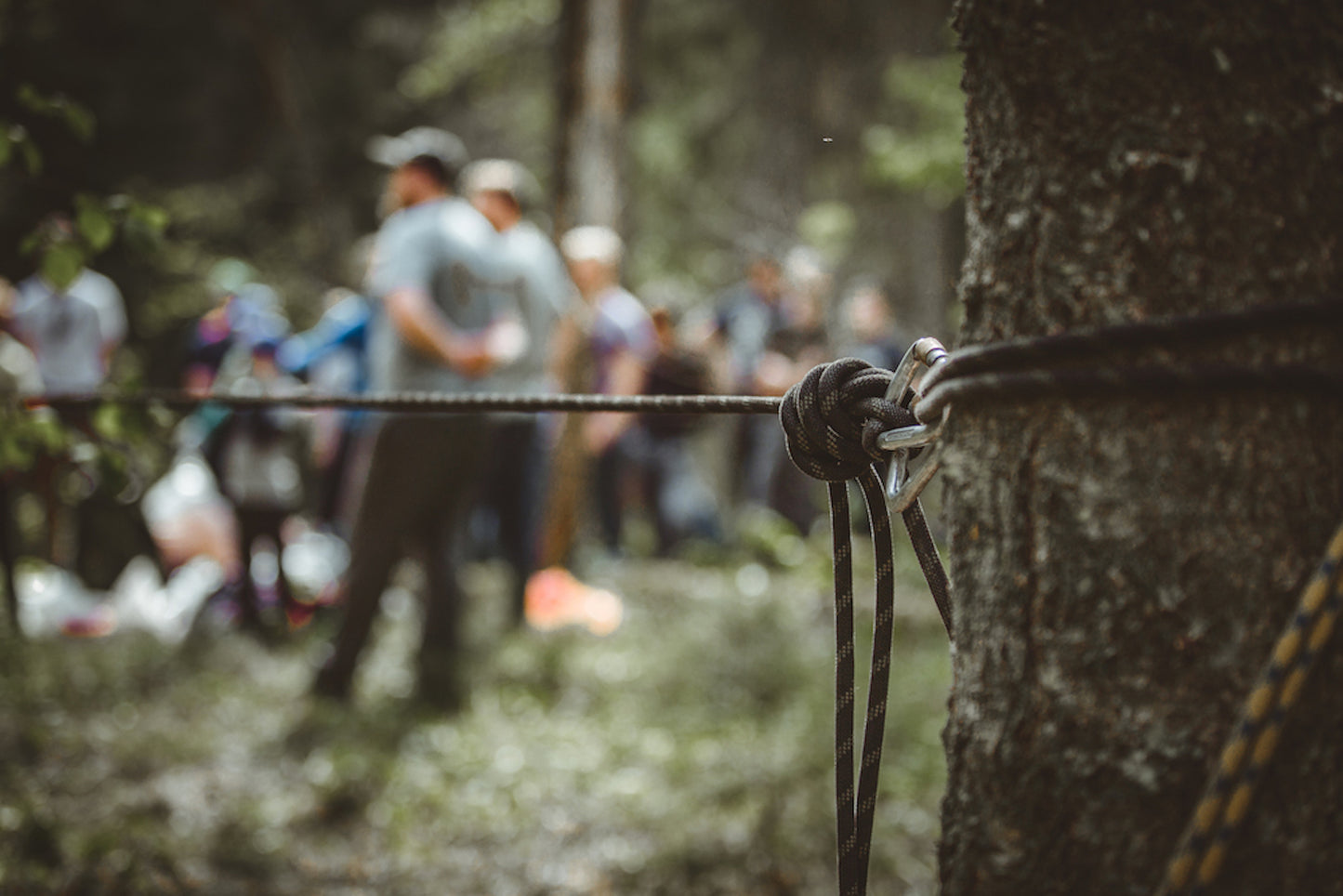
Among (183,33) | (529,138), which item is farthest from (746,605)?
(183,33)

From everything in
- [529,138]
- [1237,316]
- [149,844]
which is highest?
[529,138]

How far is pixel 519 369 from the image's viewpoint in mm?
4312

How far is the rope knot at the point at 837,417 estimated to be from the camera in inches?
42.0

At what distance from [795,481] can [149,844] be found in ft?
17.7

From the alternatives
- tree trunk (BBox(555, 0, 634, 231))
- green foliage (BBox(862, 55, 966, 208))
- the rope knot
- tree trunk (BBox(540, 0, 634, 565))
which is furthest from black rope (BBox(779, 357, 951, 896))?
tree trunk (BBox(555, 0, 634, 231))

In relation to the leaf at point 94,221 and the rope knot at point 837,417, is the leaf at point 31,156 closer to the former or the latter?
the leaf at point 94,221

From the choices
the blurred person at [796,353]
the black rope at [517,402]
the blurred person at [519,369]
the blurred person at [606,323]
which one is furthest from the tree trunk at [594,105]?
the black rope at [517,402]

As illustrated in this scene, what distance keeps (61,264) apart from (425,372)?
187 cm

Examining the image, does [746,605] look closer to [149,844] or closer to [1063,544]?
[149,844]

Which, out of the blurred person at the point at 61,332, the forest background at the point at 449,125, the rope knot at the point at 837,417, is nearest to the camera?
the rope knot at the point at 837,417

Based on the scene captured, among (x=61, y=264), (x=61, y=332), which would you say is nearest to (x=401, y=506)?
(x=61, y=264)

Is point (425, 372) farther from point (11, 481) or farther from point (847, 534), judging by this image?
point (847, 534)

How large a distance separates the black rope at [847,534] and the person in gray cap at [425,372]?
9.38ft

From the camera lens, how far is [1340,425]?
2.46 feet
